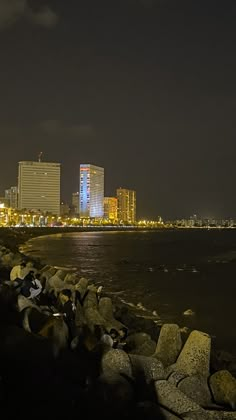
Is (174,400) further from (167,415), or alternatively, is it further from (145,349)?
(145,349)

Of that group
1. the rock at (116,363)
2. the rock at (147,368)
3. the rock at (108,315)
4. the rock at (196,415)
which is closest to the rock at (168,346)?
the rock at (147,368)

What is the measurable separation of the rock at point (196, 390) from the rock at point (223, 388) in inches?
4.4

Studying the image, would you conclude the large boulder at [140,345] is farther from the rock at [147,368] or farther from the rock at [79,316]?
the rock at [79,316]

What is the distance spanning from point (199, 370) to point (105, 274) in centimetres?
2233

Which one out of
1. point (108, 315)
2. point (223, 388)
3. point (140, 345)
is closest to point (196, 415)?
point (223, 388)

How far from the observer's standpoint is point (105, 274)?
2944cm

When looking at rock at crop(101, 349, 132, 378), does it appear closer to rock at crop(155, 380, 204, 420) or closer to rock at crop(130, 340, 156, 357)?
rock at crop(155, 380, 204, 420)

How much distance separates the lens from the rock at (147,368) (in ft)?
21.2

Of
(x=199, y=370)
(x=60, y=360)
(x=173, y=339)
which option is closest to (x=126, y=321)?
(x=173, y=339)

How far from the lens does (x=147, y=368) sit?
259 inches

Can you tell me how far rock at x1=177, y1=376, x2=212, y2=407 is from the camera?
6266mm

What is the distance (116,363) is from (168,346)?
194 cm

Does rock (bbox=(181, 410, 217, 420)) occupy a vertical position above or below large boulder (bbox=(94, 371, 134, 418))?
below

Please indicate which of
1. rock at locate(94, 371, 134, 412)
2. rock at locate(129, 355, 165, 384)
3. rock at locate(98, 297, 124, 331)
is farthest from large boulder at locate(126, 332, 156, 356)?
rock at locate(94, 371, 134, 412)
